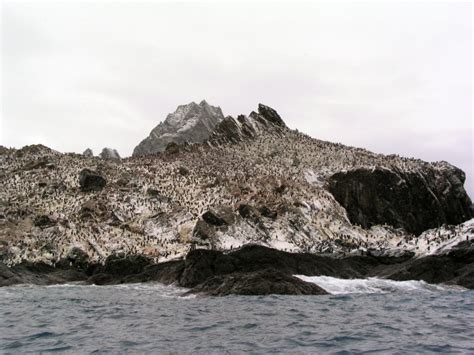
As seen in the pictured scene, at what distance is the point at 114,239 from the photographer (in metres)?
63.2

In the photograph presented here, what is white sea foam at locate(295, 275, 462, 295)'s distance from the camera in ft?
117

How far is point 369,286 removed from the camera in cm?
3759

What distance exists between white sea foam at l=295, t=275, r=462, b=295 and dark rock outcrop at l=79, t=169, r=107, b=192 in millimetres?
50415

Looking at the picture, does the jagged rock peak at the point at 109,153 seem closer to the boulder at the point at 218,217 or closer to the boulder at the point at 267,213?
the boulder at the point at 218,217

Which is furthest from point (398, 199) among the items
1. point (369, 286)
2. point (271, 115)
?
point (271, 115)

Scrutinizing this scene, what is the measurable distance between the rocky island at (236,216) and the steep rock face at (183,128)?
35273 millimetres

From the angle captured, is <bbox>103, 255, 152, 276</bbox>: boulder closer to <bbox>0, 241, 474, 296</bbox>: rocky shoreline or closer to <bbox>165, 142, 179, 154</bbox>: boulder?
<bbox>0, 241, 474, 296</bbox>: rocky shoreline

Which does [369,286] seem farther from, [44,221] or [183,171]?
[183,171]

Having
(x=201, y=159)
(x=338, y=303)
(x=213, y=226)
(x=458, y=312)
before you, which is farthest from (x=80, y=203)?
(x=458, y=312)

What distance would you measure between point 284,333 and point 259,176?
69504 millimetres

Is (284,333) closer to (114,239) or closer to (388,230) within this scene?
(114,239)

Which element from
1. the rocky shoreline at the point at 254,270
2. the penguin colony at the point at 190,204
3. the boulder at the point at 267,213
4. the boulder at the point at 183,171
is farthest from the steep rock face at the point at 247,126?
the rocky shoreline at the point at 254,270

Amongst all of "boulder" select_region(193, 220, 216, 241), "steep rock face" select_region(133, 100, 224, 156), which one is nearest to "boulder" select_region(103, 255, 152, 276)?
"boulder" select_region(193, 220, 216, 241)

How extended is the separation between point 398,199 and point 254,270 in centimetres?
4887
